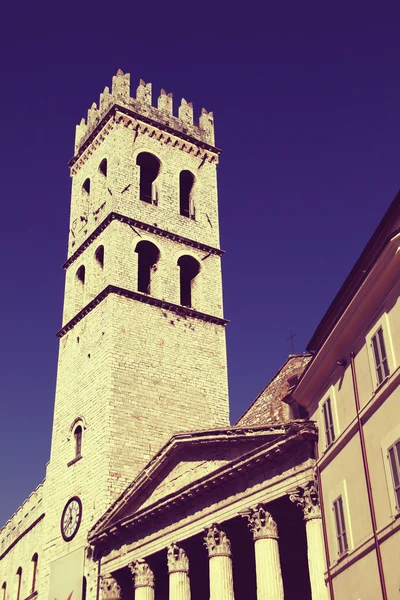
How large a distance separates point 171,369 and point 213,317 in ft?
12.1

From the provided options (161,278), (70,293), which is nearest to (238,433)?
(161,278)

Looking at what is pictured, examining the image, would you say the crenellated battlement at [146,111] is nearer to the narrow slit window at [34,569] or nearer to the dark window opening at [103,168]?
the dark window opening at [103,168]

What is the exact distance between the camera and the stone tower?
2980 cm

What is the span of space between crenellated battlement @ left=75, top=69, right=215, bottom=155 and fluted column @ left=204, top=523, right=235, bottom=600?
22338mm

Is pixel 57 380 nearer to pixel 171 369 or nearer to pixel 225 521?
pixel 171 369

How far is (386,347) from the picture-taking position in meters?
15.5

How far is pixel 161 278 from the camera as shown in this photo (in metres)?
33.8

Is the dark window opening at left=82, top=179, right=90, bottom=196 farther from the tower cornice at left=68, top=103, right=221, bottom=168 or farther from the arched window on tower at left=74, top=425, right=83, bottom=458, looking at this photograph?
the arched window on tower at left=74, top=425, right=83, bottom=458

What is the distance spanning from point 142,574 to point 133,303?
11.3 meters

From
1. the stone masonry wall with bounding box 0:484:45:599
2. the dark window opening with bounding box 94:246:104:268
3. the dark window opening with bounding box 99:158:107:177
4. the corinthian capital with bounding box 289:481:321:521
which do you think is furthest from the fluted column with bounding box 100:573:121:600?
the dark window opening with bounding box 99:158:107:177

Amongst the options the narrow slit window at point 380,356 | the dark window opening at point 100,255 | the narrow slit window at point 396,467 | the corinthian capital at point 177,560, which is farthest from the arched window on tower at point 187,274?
the narrow slit window at point 396,467

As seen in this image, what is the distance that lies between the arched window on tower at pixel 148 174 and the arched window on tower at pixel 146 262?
2623 millimetres

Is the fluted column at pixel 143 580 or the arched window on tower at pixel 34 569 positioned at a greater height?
the arched window on tower at pixel 34 569

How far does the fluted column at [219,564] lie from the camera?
21719mm
